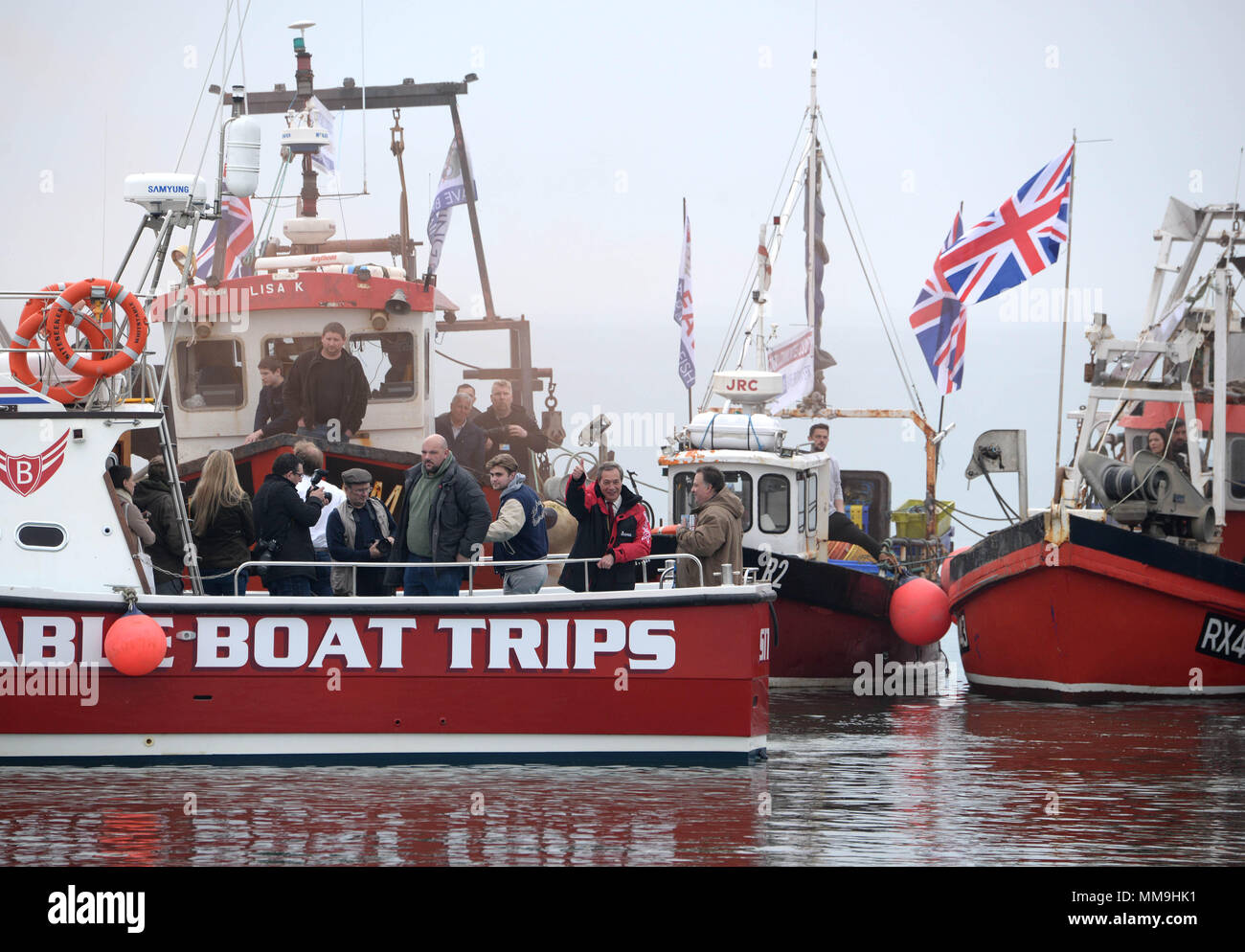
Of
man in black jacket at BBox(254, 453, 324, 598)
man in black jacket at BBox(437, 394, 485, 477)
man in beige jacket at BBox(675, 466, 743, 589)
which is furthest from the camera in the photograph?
man in black jacket at BBox(437, 394, 485, 477)

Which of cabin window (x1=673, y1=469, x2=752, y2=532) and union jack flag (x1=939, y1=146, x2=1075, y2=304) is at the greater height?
union jack flag (x1=939, y1=146, x2=1075, y2=304)

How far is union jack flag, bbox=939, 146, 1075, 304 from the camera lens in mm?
17203

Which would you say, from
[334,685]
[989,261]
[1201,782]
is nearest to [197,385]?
[334,685]

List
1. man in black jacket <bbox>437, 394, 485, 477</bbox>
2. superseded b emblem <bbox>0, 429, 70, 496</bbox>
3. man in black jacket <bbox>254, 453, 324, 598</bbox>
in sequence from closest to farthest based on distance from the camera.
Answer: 1. superseded b emblem <bbox>0, 429, 70, 496</bbox>
2. man in black jacket <bbox>254, 453, 324, 598</bbox>
3. man in black jacket <bbox>437, 394, 485, 477</bbox>

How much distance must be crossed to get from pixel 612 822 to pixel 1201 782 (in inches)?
171

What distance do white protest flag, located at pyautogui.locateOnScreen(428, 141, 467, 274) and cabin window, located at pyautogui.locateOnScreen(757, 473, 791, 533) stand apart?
519 cm

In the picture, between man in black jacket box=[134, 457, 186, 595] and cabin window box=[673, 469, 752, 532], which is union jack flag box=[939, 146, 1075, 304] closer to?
cabin window box=[673, 469, 752, 532]

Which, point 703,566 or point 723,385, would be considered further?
point 723,385

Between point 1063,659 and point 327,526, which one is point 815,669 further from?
point 327,526

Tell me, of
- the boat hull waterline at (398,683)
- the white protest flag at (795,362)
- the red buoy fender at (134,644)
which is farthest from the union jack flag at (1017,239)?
the red buoy fender at (134,644)

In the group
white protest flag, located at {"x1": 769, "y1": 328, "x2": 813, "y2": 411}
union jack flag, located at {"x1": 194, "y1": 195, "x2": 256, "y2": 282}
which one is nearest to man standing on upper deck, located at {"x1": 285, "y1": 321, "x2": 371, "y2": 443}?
union jack flag, located at {"x1": 194, "y1": 195, "x2": 256, "y2": 282}

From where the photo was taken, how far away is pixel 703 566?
1210 centimetres
